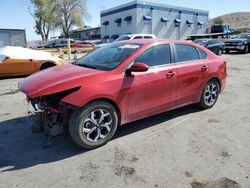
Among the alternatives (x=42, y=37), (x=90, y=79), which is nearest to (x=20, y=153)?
(x=90, y=79)

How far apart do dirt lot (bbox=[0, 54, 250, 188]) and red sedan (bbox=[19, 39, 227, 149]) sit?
0.34 m

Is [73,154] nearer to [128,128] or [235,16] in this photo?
[128,128]

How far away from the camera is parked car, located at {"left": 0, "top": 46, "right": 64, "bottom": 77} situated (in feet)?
29.9

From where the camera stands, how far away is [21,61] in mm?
9305

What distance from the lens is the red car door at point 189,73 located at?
471 centimetres

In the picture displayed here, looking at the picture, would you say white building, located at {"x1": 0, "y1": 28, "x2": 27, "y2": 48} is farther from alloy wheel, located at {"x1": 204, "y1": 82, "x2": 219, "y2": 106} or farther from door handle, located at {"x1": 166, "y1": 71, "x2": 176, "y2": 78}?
door handle, located at {"x1": 166, "y1": 71, "x2": 176, "y2": 78}

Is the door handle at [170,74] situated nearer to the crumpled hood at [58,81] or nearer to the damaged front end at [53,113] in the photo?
the crumpled hood at [58,81]

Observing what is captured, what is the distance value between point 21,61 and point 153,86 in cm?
680

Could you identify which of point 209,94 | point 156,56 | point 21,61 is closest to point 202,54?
point 209,94

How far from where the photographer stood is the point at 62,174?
3.13m

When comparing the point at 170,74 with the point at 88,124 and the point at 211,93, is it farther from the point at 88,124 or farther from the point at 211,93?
the point at 88,124

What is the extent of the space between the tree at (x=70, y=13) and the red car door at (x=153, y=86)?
51.1 metres

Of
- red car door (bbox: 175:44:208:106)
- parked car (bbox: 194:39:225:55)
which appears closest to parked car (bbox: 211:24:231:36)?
parked car (bbox: 194:39:225:55)

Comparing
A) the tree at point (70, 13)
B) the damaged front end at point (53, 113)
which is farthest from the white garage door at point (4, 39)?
the tree at point (70, 13)
